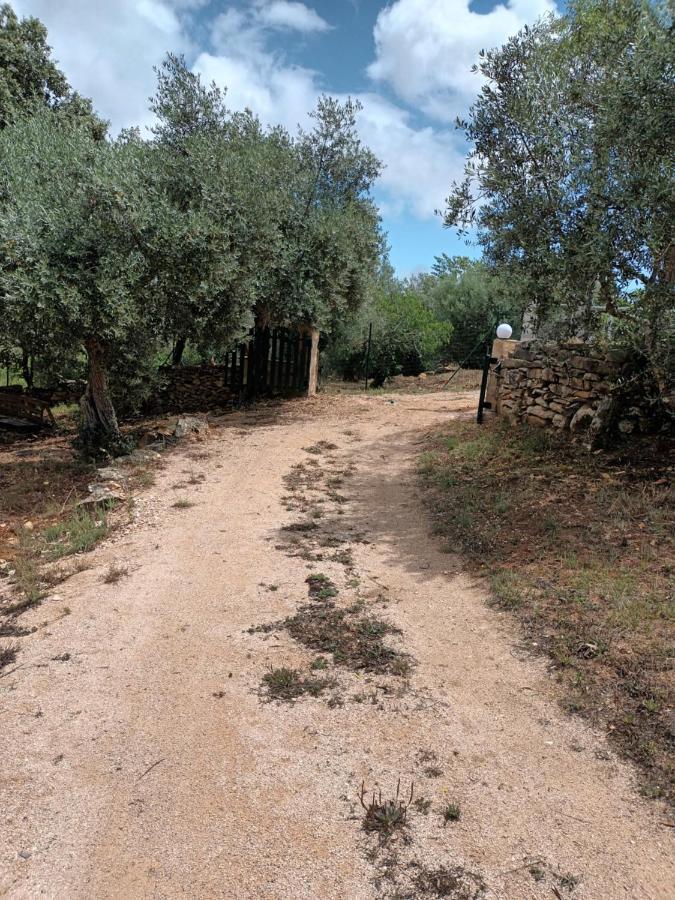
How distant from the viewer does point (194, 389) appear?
15.1m

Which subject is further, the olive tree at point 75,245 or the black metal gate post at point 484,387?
the black metal gate post at point 484,387

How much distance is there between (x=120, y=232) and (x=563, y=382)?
708cm

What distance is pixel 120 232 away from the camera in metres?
8.56

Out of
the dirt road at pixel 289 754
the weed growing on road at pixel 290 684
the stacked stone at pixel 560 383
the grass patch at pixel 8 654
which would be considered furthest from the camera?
the stacked stone at pixel 560 383

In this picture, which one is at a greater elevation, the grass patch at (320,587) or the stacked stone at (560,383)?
the stacked stone at (560,383)

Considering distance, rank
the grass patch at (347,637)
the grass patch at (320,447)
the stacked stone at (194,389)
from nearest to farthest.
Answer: the grass patch at (347,637) → the grass patch at (320,447) → the stacked stone at (194,389)

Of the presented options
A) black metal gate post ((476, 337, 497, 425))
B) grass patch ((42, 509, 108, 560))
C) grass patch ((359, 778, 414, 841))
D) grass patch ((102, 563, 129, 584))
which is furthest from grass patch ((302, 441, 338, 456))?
grass patch ((359, 778, 414, 841))

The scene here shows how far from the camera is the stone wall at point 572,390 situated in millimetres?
7816

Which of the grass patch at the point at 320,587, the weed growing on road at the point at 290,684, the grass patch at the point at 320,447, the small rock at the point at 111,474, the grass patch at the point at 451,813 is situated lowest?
the weed growing on road at the point at 290,684

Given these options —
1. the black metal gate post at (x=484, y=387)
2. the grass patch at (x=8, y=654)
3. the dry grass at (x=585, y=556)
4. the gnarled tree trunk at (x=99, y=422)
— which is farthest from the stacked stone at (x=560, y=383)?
the grass patch at (x=8, y=654)

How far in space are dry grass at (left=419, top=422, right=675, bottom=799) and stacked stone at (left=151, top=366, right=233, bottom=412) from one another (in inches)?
303

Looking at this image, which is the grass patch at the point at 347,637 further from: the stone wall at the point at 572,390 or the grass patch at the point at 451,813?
the stone wall at the point at 572,390

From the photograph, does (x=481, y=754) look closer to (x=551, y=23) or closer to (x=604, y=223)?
(x=604, y=223)

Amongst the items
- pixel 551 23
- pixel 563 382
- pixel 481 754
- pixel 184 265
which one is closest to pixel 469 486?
pixel 563 382
